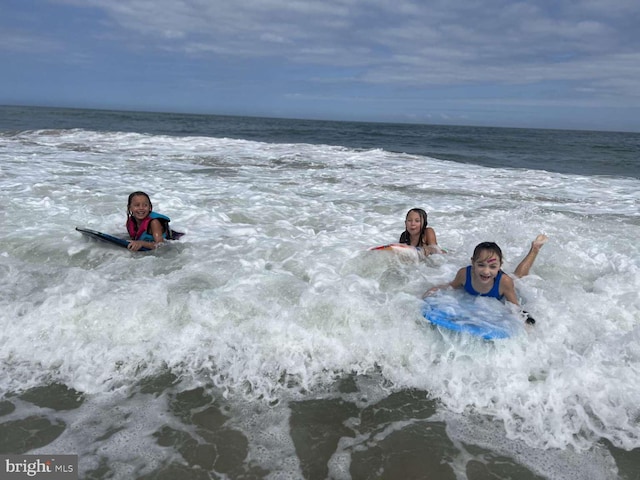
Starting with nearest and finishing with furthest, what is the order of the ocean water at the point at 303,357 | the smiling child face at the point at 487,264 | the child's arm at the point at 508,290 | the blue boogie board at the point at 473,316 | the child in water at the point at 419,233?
the ocean water at the point at 303,357, the blue boogie board at the point at 473,316, the smiling child face at the point at 487,264, the child's arm at the point at 508,290, the child in water at the point at 419,233

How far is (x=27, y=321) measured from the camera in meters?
4.22

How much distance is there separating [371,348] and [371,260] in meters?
2.26

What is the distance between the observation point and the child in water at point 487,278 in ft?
15.2

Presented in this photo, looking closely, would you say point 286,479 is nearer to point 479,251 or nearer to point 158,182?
point 479,251

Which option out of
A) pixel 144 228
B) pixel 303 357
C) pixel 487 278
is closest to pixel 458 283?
pixel 487 278

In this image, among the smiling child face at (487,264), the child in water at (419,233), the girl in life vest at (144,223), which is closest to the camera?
the smiling child face at (487,264)

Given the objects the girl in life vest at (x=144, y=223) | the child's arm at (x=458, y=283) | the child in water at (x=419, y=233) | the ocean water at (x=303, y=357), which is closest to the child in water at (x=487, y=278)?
the child's arm at (x=458, y=283)

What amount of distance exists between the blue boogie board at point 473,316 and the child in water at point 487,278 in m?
0.10

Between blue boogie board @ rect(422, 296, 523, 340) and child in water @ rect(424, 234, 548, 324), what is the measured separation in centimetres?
10

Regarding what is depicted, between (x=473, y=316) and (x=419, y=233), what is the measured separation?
2264 millimetres

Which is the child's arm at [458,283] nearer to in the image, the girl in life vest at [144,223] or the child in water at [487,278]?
the child in water at [487,278]

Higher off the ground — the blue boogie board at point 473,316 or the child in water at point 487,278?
the child in water at point 487,278

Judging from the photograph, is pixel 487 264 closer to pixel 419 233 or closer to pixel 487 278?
pixel 487 278

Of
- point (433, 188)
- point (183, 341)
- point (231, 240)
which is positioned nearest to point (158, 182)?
point (231, 240)
